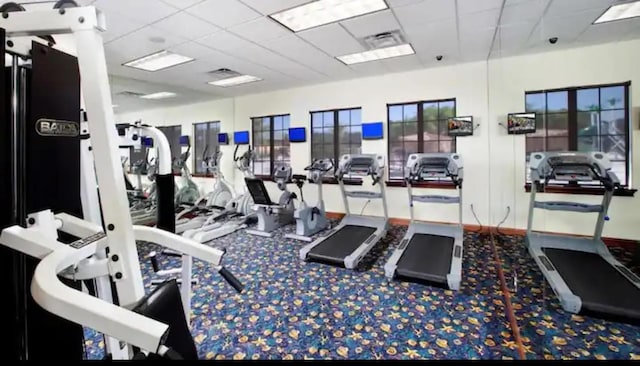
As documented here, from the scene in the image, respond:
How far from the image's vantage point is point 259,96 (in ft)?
24.2

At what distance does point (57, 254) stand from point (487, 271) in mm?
3943

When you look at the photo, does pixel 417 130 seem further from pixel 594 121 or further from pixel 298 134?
pixel 594 121

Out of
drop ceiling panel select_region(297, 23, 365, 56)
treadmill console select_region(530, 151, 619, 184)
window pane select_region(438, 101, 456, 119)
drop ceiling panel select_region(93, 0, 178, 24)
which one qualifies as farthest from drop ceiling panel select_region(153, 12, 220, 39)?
window pane select_region(438, 101, 456, 119)

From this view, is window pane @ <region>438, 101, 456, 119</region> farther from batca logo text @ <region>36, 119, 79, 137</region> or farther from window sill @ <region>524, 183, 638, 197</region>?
batca logo text @ <region>36, 119, 79, 137</region>

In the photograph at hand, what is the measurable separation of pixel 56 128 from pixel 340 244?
349 cm

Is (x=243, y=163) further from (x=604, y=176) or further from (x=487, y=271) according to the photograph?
(x=604, y=176)

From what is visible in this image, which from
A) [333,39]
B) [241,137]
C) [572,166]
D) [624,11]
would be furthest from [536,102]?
[241,137]

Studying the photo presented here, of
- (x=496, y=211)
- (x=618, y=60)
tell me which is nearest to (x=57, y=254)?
(x=618, y=60)

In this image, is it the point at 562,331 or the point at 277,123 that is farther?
the point at 277,123

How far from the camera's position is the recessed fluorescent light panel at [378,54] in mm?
4526

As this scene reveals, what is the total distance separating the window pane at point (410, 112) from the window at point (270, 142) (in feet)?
9.36

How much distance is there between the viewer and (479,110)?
5090 millimetres

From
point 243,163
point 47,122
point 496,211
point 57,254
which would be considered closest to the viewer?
point 57,254

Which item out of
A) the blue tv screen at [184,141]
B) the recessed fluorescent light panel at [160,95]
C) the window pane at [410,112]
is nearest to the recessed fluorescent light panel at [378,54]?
the window pane at [410,112]
